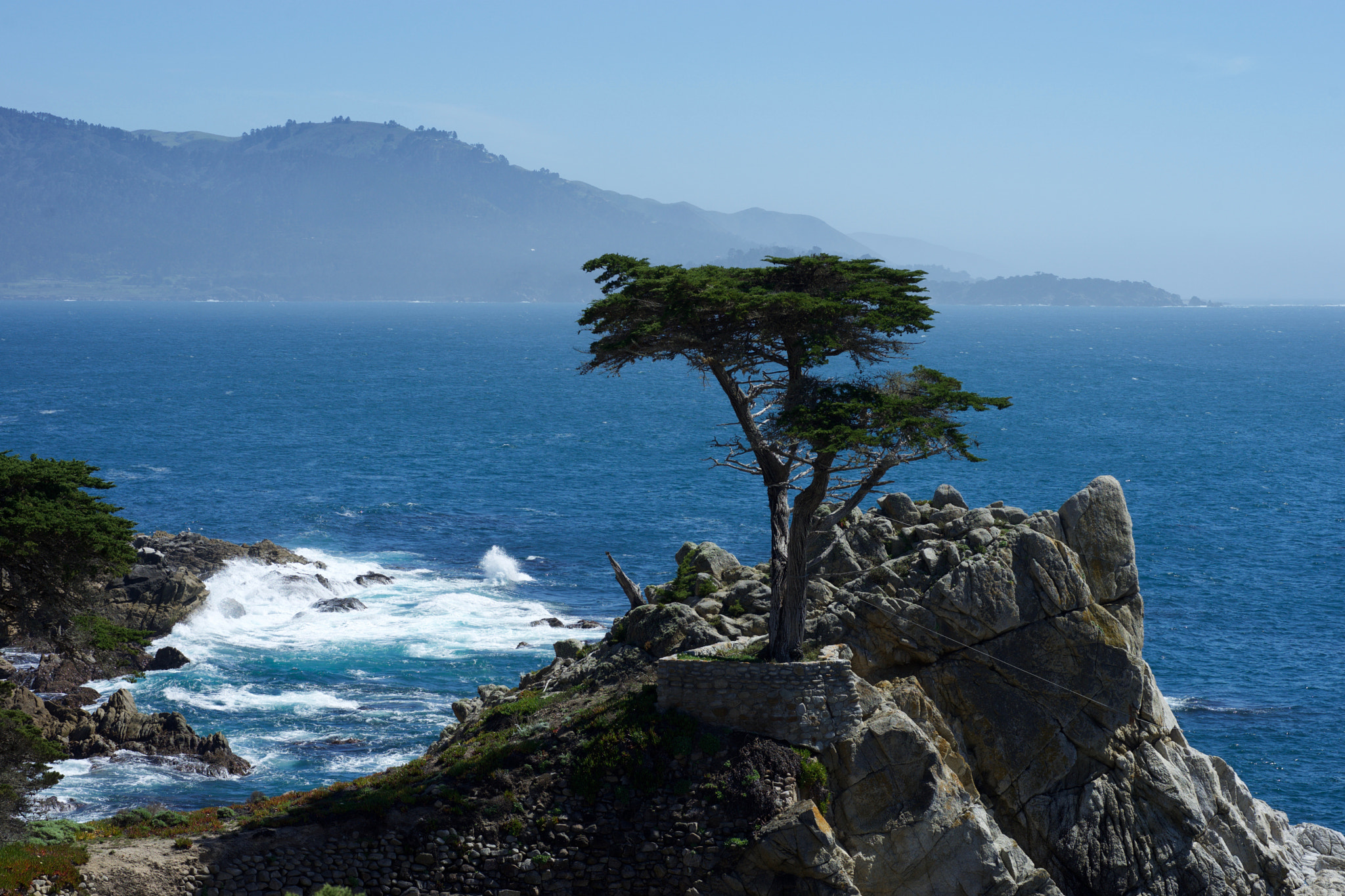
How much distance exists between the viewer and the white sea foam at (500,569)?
201 feet

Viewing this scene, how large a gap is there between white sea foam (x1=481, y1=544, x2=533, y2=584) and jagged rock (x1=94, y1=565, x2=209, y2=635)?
1498 cm

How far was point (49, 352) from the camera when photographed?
194 m

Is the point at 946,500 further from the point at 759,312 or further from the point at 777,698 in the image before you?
the point at 777,698

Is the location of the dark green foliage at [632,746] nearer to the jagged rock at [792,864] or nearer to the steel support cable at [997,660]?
the jagged rock at [792,864]

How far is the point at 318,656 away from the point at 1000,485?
172ft

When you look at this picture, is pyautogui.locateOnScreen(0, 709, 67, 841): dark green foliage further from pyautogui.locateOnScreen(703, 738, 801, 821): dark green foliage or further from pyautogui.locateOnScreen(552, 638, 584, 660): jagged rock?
pyautogui.locateOnScreen(552, 638, 584, 660): jagged rock

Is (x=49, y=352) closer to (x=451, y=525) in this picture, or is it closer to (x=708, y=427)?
(x=708, y=427)

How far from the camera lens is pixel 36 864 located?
20266 mm

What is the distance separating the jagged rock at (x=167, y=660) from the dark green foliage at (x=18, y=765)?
85.7ft

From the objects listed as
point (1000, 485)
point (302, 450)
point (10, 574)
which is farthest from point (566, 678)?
point (302, 450)

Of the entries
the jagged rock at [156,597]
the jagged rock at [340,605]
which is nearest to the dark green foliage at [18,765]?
the jagged rock at [156,597]

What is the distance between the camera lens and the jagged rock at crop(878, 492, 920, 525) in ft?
109

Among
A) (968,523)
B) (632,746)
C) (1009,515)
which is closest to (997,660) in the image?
(968,523)

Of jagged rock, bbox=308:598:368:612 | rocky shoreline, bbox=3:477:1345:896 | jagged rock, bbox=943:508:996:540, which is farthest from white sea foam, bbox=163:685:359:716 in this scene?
jagged rock, bbox=943:508:996:540
